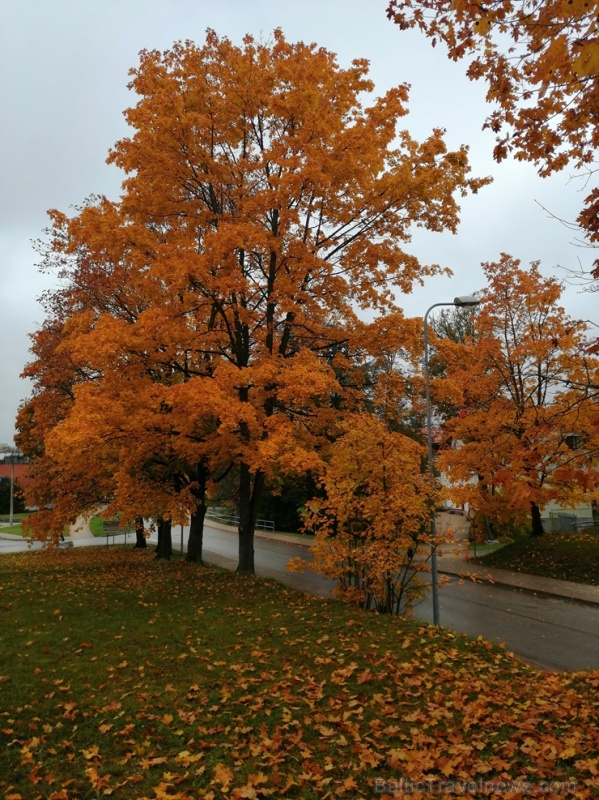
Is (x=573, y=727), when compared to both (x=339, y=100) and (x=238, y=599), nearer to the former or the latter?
(x=238, y=599)

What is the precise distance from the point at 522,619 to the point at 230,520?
39342 millimetres

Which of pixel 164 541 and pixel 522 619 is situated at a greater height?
pixel 164 541

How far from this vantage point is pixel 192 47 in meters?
11.6

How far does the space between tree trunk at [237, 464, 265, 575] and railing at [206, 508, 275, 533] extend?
24324 mm

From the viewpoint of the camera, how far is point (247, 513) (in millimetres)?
13266

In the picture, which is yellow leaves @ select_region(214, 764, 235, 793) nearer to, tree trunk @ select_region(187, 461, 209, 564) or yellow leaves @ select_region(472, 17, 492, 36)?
yellow leaves @ select_region(472, 17, 492, 36)

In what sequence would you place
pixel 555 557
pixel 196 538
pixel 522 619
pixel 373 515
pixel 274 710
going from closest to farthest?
pixel 274 710 < pixel 373 515 < pixel 522 619 < pixel 196 538 < pixel 555 557

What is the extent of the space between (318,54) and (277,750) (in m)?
11.9

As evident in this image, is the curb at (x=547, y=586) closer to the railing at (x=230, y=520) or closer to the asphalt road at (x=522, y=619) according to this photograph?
the asphalt road at (x=522, y=619)

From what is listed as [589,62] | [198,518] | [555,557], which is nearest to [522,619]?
[555,557]

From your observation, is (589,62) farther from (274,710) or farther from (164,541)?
(164,541)

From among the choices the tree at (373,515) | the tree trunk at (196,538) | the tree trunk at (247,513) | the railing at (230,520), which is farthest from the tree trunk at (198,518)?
the railing at (230,520)

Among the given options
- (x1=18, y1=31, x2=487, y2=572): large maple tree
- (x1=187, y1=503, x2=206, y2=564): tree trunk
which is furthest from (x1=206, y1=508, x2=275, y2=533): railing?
(x1=18, y1=31, x2=487, y2=572): large maple tree

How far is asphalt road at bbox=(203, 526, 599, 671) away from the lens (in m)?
9.56
